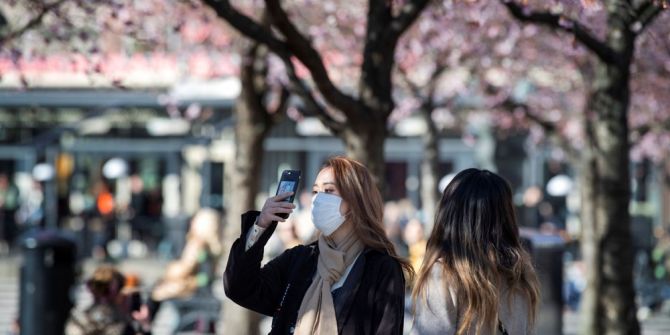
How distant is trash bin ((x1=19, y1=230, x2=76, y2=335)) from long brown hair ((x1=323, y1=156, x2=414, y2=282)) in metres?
5.10

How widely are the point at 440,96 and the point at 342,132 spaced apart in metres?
14.2

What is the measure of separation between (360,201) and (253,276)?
46 centimetres

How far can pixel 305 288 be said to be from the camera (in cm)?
473

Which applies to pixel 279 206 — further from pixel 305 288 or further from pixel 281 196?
pixel 305 288

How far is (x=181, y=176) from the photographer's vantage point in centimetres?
3166

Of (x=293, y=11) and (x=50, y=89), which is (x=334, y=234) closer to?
(x=293, y=11)

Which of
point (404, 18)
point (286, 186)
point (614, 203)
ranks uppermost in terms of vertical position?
point (404, 18)

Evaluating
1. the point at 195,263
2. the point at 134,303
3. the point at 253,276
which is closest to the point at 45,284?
the point at 134,303

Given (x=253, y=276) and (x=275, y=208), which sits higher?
(x=275, y=208)

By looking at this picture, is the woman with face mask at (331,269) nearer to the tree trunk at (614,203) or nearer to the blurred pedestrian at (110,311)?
the blurred pedestrian at (110,311)

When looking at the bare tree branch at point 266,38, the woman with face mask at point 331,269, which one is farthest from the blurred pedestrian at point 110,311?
the woman with face mask at point 331,269

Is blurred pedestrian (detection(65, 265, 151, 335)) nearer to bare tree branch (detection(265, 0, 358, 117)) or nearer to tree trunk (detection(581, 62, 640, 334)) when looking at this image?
bare tree branch (detection(265, 0, 358, 117))

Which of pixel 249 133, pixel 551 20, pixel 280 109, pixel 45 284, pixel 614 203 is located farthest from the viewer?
pixel 280 109

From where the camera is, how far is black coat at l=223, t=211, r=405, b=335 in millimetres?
4641
